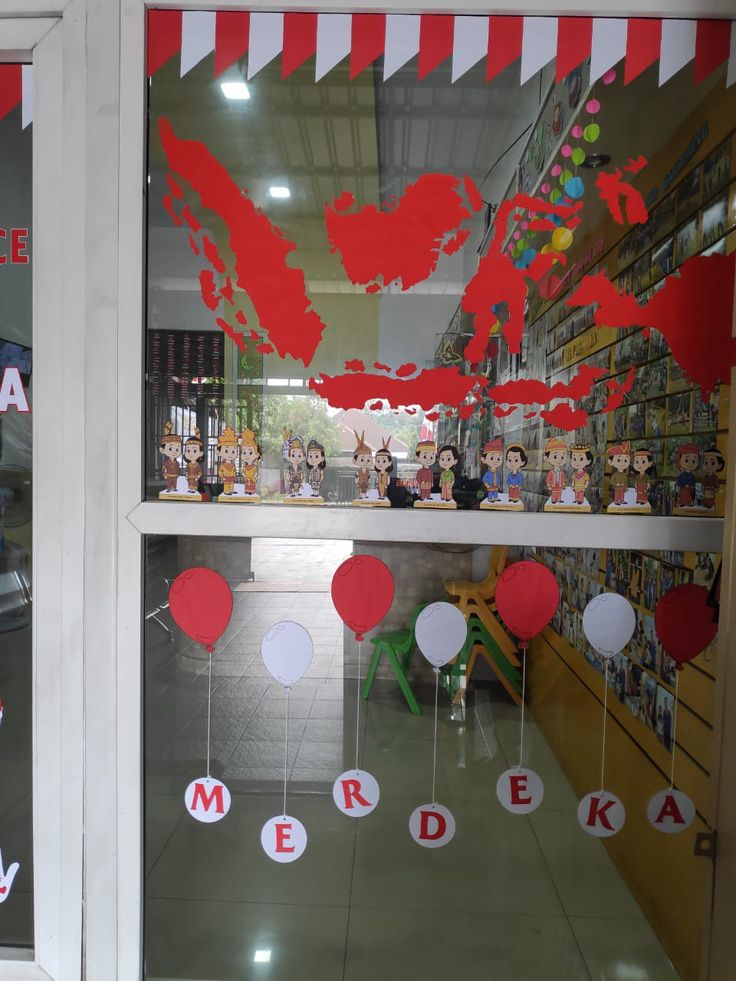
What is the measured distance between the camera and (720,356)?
1.36 m

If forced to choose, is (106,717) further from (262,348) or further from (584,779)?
(584,779)

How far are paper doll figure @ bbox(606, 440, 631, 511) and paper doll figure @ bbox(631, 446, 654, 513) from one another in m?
0.02

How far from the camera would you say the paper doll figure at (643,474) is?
54.6 inches

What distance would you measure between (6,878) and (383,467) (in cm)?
122

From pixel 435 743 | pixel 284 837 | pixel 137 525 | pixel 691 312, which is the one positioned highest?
pixel 691 312

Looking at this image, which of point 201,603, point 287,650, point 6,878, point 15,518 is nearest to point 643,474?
point 287,650

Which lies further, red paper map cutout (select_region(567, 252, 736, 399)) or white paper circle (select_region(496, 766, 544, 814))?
white paper circle (select_region(496, 766, 544, 814))

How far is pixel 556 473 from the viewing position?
140cm

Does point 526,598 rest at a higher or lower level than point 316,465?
lower

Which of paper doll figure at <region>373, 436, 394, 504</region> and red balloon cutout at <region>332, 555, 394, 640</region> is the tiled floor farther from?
paper doll figure at <region>373, 436, 394, 504</region>

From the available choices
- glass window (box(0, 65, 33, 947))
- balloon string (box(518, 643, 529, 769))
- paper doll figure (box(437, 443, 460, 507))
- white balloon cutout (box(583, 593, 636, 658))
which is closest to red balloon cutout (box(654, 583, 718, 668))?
white balloon cutout (box(583, 593, 636, 658))

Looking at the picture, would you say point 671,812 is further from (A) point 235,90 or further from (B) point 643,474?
(A) point 235,90

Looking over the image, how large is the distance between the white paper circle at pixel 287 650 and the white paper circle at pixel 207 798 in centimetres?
27

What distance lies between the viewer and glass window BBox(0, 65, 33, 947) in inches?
56.8
